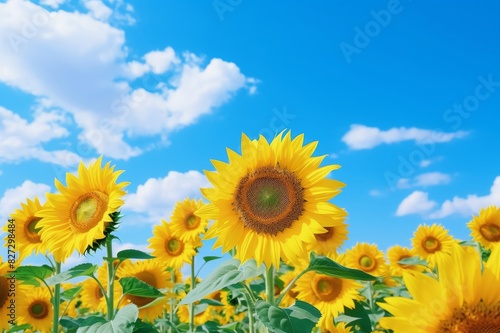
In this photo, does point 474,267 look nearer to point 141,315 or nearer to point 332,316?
point 332,316

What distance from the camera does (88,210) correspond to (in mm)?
4895

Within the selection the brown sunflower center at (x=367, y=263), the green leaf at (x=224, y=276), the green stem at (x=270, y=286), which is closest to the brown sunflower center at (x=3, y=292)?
the green leaf at (x=224, y=276)

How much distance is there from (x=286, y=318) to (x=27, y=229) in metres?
4.13

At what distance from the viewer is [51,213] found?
16.9ft

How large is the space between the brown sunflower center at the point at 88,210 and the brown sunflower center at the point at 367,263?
5934mm

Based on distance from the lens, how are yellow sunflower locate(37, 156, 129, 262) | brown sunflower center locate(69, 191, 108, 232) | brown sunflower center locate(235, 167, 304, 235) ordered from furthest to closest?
brown sunflower center locate(69, 191, 108, 232)
yellow sunflower locate(37, 156, 129, 262)
brown sunflower center locate(235, 167, 304, 235)

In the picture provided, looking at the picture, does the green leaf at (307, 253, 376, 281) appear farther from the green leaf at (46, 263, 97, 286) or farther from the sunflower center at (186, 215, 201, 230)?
the sunflower center at (186, 215, 201, 230)

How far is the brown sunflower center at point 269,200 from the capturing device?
394 cm

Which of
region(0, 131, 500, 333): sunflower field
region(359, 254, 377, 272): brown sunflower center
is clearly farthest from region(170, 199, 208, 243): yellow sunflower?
region(359, 254, 377, 272): brown sunflower center

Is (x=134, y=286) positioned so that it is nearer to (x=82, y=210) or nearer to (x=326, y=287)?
(x=82, y=210)

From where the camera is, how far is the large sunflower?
3.82 m

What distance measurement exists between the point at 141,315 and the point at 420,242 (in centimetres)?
644

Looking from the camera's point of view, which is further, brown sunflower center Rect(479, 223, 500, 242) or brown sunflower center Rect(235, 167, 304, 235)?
brown sunflower center Rect(479, 223, 500, 242)

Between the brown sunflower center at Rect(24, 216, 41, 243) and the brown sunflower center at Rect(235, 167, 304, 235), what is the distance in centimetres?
317
